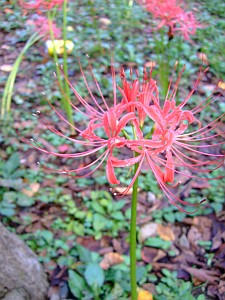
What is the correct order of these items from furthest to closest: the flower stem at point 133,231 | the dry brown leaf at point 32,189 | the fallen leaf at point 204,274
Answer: the dry brown leaf at point 32,189, the fallen leaf at point 204,274, the flower stem at point 133,231

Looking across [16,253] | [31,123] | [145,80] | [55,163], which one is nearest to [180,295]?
[16,253]

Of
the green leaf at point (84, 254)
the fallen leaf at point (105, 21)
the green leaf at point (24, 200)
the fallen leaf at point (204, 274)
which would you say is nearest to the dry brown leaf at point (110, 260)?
the green leaf at point (84, 254)

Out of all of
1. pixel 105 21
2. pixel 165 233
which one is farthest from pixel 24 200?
pixel 105 21

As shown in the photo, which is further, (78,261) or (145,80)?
(78,261)

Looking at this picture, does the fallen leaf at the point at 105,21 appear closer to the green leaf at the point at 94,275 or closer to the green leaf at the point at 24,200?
the green leaf at the point at 24,200

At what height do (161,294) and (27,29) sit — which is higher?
(27,29)

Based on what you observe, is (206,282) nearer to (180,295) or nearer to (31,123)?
(180,295)
